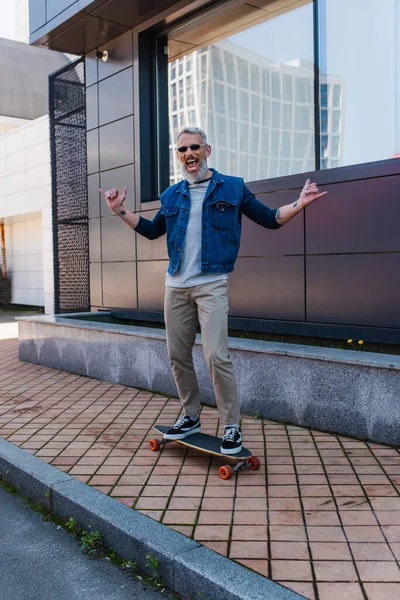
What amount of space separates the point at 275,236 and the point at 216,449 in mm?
3395

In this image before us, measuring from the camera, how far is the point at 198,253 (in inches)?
157

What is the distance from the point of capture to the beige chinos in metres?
3.92

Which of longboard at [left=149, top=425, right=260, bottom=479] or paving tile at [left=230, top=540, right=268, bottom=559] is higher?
longboard at [left=149, top=425, right=260, bottom=479]

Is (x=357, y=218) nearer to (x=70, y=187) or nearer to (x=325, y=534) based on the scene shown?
(x=325, y=534)

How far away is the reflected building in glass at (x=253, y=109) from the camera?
6.75 metres

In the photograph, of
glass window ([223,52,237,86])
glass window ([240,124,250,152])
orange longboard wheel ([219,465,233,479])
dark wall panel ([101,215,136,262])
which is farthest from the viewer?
dark wall panel ([101,215,136,262])

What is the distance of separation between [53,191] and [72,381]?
6.08m

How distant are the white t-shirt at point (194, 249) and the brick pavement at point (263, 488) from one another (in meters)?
1.33

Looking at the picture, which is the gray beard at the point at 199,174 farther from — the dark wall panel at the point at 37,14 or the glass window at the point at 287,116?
the dark wall panel at the point at 37,14

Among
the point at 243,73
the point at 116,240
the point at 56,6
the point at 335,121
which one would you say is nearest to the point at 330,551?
the point at 335,121

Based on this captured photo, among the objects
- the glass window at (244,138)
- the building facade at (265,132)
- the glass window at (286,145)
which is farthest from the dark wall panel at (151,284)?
the glass window at (286,145)

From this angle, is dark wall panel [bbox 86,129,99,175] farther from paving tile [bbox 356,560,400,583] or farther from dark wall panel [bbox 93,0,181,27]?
paving tile [bbox 356,560,400,583]

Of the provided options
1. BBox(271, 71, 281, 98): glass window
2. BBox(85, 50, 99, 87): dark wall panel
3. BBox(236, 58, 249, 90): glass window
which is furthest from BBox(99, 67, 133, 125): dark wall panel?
BBox(271, 71, 281, 98): glass window

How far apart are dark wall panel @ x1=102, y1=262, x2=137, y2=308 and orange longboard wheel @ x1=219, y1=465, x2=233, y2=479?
18.3 ft
